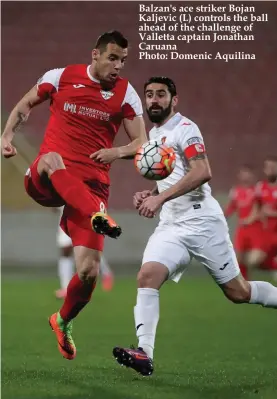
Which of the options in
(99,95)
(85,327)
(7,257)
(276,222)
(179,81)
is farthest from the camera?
(7,257)

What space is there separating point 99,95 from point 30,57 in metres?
7.77

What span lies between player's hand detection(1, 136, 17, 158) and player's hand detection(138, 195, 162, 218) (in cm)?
82

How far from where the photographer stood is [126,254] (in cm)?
1305

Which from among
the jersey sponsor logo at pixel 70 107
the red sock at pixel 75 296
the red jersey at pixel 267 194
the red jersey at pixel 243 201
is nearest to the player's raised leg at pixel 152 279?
the red sock at pixel 75 296

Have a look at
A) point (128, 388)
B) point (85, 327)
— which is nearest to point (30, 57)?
point (85, 327)

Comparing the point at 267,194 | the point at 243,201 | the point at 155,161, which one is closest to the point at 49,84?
the point at 155,161

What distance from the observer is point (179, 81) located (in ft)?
38.9

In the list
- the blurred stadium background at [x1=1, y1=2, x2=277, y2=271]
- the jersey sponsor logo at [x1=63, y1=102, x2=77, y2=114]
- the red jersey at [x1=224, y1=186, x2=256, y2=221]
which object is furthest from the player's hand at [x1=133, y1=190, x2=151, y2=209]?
the blurred stadium background at [x1=1, y1=2, x2=277, y2=271]

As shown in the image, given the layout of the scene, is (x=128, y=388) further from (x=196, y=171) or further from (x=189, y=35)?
(x=189, y=35)

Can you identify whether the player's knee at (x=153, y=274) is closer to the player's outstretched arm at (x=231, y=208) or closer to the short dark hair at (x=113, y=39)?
the short dark hair at (x=113, y=39)

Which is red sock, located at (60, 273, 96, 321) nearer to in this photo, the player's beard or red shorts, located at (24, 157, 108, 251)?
red shorts, located at (24, 157, 108, 251)

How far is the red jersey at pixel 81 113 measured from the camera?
4684 mm

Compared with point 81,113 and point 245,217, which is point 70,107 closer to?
point 81,113

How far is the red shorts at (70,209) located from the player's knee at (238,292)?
0.76m
